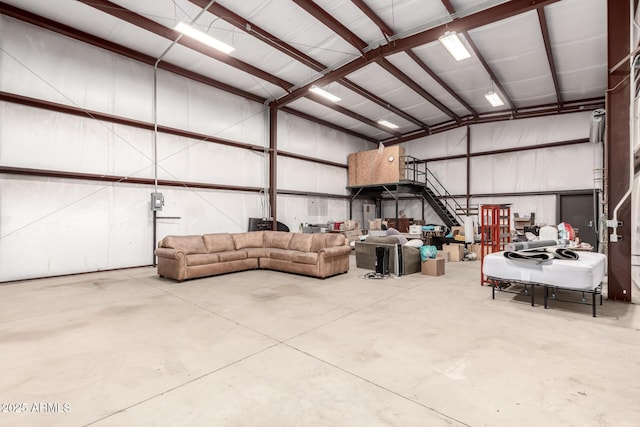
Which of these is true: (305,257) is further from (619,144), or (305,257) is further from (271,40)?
(619,144)

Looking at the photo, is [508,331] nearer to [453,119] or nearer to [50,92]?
[50,92]

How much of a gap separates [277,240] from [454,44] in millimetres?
5875

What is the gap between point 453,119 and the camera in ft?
42.7

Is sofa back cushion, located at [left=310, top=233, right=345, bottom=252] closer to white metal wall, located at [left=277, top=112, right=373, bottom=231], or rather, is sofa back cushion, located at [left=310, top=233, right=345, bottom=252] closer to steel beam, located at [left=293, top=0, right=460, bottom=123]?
white metal wall, located at [left=277, top=112, right=373, bottom=231]

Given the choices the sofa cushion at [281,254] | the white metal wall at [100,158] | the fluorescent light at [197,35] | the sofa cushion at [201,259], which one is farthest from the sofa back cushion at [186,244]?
the fluorescent light at [197,35]

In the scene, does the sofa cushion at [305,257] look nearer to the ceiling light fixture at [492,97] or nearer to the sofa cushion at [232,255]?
the sofa cushion at [232,255]

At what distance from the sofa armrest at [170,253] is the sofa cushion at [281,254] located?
2001 millimetres

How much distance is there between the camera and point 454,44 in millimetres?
6203

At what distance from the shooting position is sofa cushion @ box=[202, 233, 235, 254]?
6.80 meters

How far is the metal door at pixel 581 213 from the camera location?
1038 centimetres

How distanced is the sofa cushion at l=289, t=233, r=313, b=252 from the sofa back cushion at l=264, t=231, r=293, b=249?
16 cm

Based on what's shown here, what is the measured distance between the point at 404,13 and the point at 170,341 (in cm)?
732

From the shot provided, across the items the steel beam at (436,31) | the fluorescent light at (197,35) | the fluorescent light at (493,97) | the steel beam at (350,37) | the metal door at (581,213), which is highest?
the steel beam at (350,37)

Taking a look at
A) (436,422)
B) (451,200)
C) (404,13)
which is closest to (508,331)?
(436,422)
